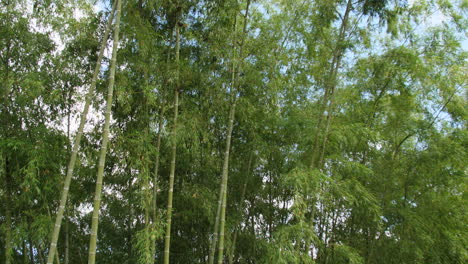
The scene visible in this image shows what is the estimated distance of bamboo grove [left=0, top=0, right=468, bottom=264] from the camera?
200 inches

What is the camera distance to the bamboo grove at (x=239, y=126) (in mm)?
5074

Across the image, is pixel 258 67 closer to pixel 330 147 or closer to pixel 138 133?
pixel 330 147

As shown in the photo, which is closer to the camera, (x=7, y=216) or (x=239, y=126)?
(x=7, y=216)

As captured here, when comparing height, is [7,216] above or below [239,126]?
below

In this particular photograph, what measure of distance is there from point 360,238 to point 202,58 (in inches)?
157

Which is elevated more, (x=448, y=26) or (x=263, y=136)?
(x=448, y=26)

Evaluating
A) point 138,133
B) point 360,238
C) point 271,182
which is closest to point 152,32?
point 138,133

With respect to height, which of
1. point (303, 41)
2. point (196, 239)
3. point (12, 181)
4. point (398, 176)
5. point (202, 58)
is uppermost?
point (303, 41)

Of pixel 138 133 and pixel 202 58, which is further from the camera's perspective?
pixel 202 58

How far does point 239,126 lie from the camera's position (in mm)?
6223

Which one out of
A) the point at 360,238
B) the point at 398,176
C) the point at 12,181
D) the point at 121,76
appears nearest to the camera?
the point at 121,76

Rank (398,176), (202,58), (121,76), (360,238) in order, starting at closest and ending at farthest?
(121,76) → (202,58) → (398,176) → (360,238)

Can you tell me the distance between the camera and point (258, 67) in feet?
19.1

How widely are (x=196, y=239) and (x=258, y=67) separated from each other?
10.2ft
